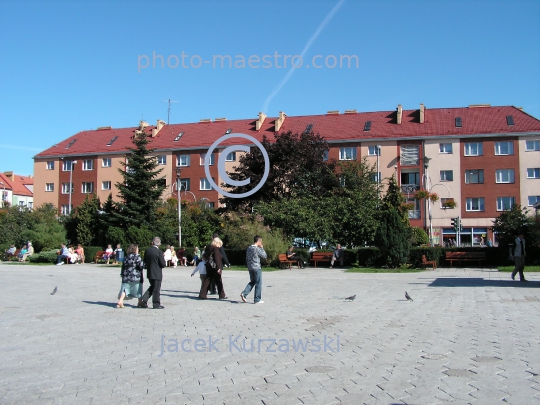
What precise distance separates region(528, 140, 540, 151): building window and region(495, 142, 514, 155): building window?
4.48ft

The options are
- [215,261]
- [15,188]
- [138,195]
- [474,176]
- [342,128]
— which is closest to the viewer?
[215,261]

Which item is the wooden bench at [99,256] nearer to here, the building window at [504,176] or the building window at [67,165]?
the building window at [67,165]

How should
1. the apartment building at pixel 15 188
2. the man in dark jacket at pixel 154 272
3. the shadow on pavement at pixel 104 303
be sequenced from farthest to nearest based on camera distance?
the apartment building at pixel 15 188 < the shadow on pavement at pixel 104 303 < the man in dark jacket at pixel 154 272

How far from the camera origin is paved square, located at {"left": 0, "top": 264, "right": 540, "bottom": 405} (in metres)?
6.17

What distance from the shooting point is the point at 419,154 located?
57.7 m

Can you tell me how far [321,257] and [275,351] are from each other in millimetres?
25016

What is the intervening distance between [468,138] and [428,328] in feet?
164

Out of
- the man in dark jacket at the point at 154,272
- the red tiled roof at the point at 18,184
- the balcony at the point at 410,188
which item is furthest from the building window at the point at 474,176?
the red tiled roof at the point at 18,184

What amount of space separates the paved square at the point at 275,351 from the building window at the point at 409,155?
144ft

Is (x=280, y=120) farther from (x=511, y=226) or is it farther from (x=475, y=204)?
(x=511, y=226)

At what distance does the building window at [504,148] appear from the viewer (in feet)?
181

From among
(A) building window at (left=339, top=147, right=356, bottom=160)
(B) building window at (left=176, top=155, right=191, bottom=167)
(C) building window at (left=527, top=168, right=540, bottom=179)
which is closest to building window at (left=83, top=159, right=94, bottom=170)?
(B) building window at (left=176, top=155, right=191, bottom=167)

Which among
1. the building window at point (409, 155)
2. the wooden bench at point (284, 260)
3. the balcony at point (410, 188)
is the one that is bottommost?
the wooden bench at point (284, 260)

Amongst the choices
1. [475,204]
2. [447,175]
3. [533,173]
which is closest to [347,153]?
[447,175]
